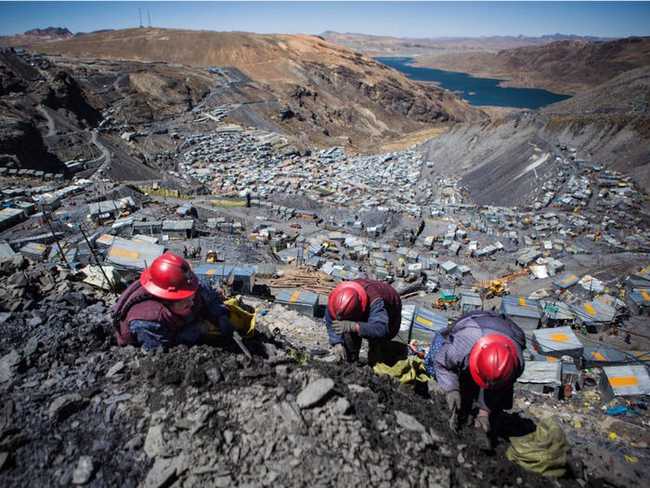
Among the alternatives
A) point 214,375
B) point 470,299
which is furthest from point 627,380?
point 214,375

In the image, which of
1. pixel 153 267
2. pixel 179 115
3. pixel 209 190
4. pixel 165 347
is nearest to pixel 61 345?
pixel 165 347

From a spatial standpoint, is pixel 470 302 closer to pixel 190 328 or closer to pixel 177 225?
pixel 190 328

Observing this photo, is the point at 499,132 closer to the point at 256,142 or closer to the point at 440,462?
the point at 256,142

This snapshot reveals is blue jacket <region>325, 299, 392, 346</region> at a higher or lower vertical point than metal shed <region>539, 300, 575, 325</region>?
higher

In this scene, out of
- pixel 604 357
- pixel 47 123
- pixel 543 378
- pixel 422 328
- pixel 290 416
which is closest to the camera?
pixel 290 416

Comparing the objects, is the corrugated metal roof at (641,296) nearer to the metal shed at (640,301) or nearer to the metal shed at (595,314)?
the metal shed at (640,301)

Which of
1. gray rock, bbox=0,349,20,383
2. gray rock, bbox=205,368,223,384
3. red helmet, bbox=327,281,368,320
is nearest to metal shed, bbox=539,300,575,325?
red helmet, bbox=327,281,368,320

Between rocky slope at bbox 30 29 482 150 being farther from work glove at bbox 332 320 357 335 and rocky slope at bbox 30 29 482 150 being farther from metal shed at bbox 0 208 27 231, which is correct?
work glove at bbox 332 320 357 335
